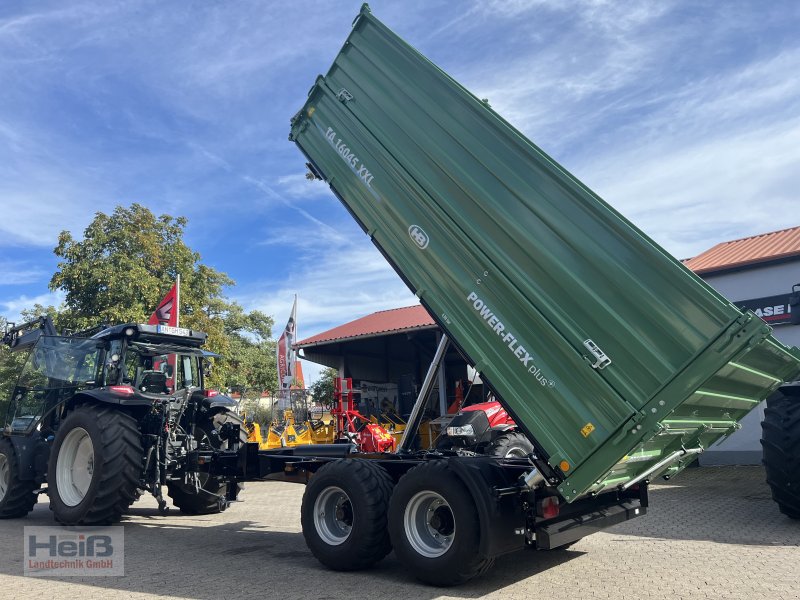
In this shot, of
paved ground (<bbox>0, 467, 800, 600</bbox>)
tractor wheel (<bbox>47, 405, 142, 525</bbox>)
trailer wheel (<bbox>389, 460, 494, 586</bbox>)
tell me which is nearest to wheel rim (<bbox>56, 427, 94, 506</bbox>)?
tractor wheel (<bbox>47, 405, 142, 525</bbox>)

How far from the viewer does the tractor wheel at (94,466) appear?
7.41 meters

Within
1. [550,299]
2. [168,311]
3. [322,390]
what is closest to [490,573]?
[550,299]

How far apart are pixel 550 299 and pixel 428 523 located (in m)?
2.20

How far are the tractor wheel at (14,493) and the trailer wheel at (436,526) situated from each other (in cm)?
618

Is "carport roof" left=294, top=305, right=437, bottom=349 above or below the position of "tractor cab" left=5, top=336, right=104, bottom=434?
above

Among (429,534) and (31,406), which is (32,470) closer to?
(31,406)

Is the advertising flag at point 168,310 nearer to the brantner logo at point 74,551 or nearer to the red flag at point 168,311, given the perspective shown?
the red flag at point 168,311

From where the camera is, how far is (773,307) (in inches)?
554

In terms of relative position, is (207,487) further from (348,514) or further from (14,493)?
(348,514)

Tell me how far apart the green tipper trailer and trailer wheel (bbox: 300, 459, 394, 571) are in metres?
0.40

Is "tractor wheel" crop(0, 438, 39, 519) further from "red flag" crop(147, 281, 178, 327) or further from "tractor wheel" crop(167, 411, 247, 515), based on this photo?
"red flag" crop(147, 281, 178, 327)

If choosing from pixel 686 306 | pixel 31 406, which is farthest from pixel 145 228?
pixel 686 306

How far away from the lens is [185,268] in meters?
22.5

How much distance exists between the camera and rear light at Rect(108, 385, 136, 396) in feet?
26.5
